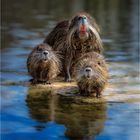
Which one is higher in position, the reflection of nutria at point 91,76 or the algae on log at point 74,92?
the reflection of nutria at point 91,76

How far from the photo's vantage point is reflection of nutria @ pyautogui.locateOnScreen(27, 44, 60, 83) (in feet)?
28.3

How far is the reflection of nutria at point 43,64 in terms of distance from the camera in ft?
28.3

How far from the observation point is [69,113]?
7055 millimetres

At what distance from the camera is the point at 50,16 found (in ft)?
67.3

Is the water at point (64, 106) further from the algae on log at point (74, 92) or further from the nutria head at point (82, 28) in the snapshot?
the nutria head at point (82, 28)

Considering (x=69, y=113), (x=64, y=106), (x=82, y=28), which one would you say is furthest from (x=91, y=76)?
(x=82, y=28)

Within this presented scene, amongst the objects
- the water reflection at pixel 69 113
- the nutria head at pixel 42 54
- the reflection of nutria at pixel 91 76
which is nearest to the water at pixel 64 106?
the water reflection at pixel 69 113

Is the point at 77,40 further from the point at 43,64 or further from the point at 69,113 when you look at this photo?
the point at 69,113

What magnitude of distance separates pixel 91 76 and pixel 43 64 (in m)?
1.15

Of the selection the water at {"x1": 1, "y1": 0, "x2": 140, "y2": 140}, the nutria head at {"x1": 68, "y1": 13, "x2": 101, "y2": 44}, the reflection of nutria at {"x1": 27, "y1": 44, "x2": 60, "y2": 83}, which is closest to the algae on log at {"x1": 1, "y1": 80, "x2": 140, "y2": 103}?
the water at {"x1": 1, "y1": 0, "x2": 140, "y2": 140}

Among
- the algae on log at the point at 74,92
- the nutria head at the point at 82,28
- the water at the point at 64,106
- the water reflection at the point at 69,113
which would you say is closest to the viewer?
the water at the point at 64,106

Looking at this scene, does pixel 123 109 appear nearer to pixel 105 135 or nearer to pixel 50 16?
pixel 105 135

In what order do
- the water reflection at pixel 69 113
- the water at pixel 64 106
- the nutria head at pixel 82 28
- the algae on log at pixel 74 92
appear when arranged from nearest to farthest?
1. the water at pixel 64 106
2. the water reflection at pixel 69 113
3. the algae on log at pixel 74 92
4. the nutria head at pixel 82 28

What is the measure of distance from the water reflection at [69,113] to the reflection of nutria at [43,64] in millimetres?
646
